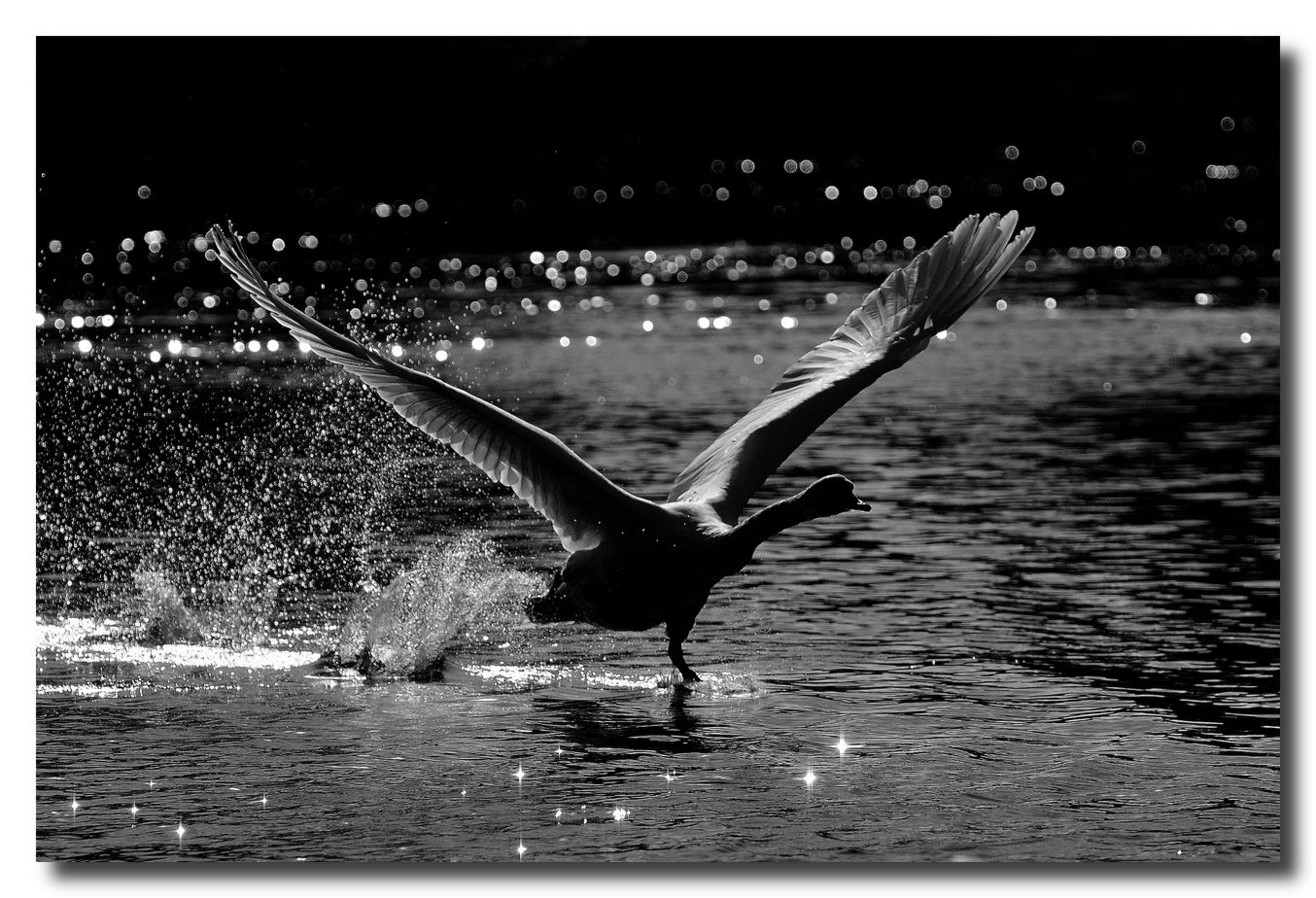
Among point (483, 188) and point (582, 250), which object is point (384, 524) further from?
point (582, 250)

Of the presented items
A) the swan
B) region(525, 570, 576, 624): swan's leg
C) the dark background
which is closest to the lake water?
region(525, 570, 576, 624): swan's leg

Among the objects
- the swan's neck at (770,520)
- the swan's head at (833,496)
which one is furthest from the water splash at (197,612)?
the swan's head at (833,496)

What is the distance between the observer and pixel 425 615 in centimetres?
824

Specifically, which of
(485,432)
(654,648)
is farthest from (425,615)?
(485,432)

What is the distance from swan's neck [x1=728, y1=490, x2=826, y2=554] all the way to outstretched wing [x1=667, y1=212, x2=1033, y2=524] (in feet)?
1.17

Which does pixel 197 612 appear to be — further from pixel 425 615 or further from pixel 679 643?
pixel 679 643

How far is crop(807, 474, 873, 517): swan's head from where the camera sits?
6.92m

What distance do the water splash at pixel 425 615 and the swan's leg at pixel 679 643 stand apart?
2.61 feet

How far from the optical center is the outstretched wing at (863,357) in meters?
7.39

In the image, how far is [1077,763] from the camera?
22.0ft

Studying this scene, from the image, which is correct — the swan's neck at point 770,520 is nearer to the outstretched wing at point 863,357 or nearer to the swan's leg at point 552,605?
the outstretched wing at point 863,357
